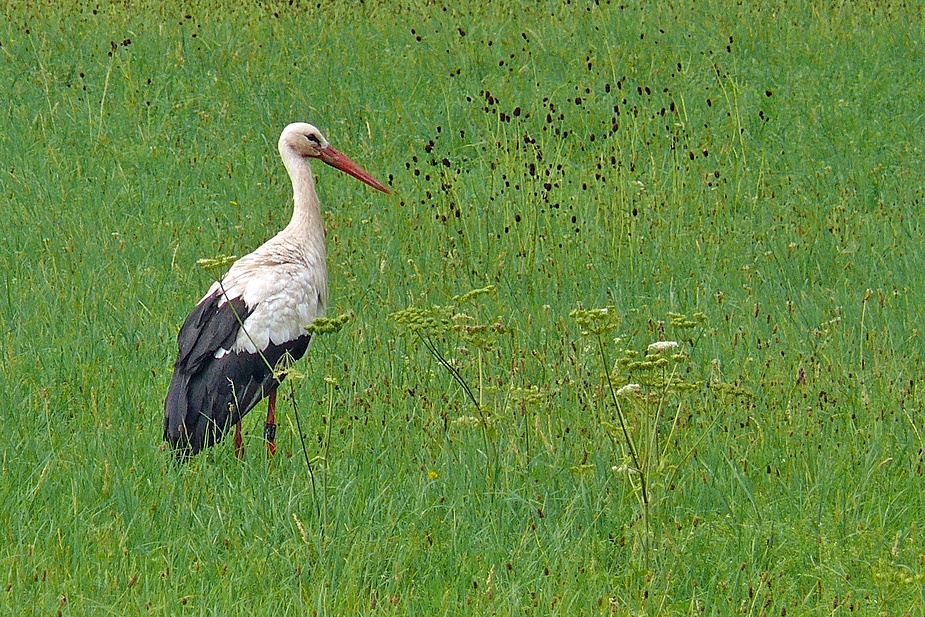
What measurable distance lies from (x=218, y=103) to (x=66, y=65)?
1.38 meters

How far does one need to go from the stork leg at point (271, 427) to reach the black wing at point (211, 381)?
0.10 meters

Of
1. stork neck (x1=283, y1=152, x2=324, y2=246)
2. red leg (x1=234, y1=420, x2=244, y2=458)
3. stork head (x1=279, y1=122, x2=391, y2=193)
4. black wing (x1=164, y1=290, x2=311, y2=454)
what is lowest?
red leg (x1=234, y1=420, x2=244, y2=458)

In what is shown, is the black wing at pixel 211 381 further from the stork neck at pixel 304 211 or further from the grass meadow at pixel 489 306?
the stork neck at pixel 304 211

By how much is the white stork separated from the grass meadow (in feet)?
0.46

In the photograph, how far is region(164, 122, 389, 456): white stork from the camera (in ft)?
15.4

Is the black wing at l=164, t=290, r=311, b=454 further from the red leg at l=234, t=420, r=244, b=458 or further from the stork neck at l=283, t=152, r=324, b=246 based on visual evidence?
the stork neck at l=283, t=152, r=324, b=246

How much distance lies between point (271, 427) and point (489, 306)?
5.88ft

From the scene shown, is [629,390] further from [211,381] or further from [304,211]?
[304,211]

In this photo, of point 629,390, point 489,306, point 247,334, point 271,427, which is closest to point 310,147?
point 489,306

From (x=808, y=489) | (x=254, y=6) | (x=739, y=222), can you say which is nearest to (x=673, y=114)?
(x=739, y=222)

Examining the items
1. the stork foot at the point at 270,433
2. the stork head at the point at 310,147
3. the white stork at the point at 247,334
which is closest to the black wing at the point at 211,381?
the white stork at the point at 247,334

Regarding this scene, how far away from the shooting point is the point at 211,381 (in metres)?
4.89

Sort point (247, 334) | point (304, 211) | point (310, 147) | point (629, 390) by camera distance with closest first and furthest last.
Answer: point (629, 390)
point (247, 334)
point (304, 211)
point (310, 147)

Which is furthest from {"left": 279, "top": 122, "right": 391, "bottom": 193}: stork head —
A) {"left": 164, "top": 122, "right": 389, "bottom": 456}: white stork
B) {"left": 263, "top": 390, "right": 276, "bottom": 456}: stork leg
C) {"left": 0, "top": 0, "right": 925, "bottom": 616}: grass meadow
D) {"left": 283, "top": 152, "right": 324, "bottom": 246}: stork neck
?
{"left": 263, "top": 390, "right": 276, "bottom": 456}: stork leg
